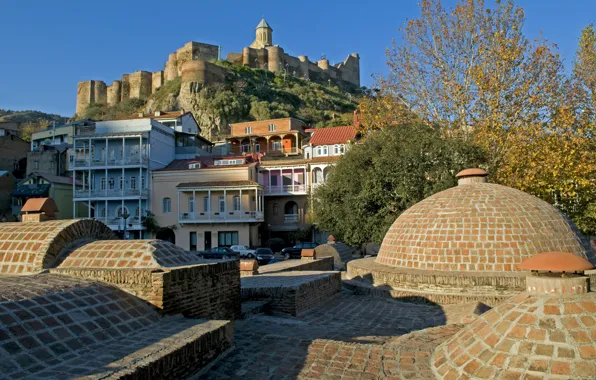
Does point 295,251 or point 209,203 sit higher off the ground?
point 209,203

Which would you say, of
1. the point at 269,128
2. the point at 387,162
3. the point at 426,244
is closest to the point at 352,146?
the point at 387,162

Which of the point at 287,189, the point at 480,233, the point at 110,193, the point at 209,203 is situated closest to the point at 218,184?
the point at 209,203

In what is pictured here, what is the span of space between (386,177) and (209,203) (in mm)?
18371

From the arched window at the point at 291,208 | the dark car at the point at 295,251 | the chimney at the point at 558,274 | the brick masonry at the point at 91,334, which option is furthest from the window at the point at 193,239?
the chimney at the point at 558,274

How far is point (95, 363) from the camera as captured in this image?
4.23 meters

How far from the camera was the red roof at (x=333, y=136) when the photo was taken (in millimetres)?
38000

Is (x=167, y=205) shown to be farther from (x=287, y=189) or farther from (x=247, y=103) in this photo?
(x=247, y=103)

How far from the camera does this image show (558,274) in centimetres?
469

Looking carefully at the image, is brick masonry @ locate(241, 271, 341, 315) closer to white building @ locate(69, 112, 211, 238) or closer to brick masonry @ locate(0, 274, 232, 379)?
brick masonry @ locate(0, 274, 232, 379)

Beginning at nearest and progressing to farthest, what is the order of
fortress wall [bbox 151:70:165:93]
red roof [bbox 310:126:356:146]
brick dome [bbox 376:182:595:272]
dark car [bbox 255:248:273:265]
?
brick dome [bbox 376:182:595:272] → dark car [bbox 255:248:273:265] → red roof [bbox 310:126:356:146] → fortress wall [bbox 151:70:165:93]

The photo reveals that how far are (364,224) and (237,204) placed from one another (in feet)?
55.1

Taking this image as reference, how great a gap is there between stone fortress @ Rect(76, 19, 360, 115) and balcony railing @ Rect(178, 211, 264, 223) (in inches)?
1322

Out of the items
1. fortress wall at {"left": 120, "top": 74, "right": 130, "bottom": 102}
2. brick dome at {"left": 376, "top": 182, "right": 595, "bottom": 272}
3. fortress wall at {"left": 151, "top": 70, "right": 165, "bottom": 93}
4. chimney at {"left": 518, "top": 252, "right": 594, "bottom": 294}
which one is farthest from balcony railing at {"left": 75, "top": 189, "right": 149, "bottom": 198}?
fortress wall at {"left": 120, "top": 74, "right": 130, "bottom": 102}

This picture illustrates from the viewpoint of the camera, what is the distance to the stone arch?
7.23m
